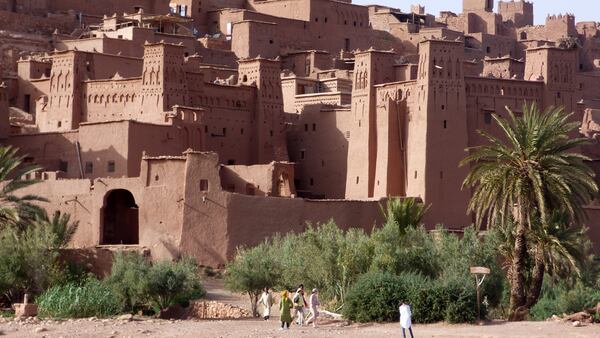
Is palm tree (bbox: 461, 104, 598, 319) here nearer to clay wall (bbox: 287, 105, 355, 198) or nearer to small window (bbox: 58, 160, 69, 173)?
clay wall (bbox: 287, 105, 355, 198)

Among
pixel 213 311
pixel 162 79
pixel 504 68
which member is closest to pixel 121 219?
pixel 162 79

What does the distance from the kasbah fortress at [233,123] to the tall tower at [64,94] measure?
2.8 inches

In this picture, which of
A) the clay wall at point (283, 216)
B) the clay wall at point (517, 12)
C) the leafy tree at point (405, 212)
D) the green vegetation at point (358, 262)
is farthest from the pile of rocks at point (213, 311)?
the clay wall at point (517, 12)

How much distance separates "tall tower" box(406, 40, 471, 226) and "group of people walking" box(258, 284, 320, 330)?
1445 centimetres

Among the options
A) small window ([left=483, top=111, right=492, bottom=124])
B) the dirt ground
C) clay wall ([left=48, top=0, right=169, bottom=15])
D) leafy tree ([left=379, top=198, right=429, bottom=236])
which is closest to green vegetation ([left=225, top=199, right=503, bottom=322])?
the dirt ground

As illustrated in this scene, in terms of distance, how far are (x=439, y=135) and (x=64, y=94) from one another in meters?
12.6

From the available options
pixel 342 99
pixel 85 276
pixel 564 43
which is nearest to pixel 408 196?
pixel 342 99

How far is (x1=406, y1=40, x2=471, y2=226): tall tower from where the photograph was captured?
50.2 meters

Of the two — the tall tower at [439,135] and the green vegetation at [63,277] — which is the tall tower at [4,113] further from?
the tall tower at [439,135]

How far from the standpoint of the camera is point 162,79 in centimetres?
5175

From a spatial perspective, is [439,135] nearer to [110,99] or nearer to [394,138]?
[394,138]

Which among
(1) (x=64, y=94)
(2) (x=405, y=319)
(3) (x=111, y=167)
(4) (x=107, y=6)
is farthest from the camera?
(4) (x=107, y=6)

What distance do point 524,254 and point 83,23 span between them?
3368 cm

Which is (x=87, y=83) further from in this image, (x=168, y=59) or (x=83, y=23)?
(x=83, y=23)
